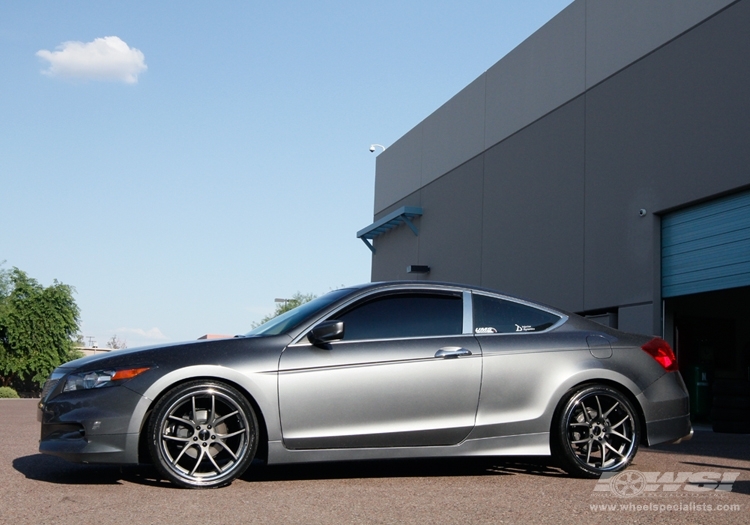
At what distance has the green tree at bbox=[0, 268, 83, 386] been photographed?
46000 millimetres

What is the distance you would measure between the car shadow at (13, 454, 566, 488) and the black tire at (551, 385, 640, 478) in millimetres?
282

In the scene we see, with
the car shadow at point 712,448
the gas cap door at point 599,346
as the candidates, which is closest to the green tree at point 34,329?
the car shadow at point 712,448

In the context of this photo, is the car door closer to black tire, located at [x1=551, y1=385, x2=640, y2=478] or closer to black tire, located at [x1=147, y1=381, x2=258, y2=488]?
black tire, located at [x1=147, y1=381, x2=258, y2=488]

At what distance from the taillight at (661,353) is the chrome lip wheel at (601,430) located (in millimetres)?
538

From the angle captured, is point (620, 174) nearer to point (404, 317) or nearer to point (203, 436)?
point (404, 317)

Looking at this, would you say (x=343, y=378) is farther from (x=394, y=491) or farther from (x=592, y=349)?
(x=592, y=349)

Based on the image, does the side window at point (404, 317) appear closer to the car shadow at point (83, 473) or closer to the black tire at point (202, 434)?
the black tire at point (202, 434)

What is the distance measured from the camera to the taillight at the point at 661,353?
6.91 metres

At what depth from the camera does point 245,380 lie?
589 cm

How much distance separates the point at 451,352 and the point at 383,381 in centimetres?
59

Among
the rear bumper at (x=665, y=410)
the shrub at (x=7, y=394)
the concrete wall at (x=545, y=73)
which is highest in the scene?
the concrete wall at (x=545, y=73)

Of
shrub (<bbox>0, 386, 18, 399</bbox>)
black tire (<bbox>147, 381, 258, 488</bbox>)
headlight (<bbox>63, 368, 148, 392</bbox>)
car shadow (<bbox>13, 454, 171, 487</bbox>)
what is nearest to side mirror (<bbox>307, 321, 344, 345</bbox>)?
black tire (<bbox>147, 381, 258, 488</bbox>)

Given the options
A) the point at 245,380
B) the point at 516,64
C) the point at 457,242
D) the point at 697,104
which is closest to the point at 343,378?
the point at 245,380

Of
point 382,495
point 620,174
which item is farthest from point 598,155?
point 382,495
